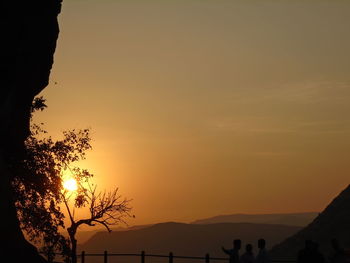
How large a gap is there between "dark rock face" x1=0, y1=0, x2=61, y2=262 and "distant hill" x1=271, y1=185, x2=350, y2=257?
7373 centimetres

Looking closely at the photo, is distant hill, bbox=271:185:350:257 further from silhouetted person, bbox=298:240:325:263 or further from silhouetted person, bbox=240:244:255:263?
silhouetted person, bbox=298:240:325:263

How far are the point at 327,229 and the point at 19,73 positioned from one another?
8284cm

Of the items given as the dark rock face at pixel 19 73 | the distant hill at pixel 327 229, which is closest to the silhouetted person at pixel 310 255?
the dark rock face at pixel 19 73

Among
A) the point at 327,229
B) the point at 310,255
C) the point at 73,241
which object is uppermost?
the point at 327,229

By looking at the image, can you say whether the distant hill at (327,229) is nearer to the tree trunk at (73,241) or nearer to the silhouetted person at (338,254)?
the tree trunk at (73,241)

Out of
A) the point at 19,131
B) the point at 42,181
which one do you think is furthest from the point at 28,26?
the point at 42,181

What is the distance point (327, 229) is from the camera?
10188cm

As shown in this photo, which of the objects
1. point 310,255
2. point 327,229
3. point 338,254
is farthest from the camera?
point 327,229

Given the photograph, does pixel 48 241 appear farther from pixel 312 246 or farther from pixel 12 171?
pixel 312 246

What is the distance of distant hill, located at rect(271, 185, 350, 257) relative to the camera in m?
97.9

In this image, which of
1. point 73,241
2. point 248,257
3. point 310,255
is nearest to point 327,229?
point 73,241

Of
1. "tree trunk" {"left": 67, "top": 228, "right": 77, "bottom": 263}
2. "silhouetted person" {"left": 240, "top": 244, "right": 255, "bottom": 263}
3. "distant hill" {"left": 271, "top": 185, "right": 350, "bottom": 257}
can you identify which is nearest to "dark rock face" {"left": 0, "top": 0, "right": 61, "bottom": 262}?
"silhouetted person" {"left": 240, "top": 244, "right": 255, "bottom": 263}

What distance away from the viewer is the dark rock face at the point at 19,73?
22.7m

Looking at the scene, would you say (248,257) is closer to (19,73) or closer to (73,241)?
(19,73)
